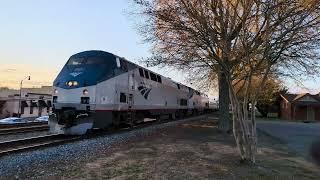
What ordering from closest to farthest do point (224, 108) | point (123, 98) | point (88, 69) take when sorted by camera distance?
point (88, 69)
point (123, 98)
point (224, 108)

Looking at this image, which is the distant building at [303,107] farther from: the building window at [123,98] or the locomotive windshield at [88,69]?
the locomotive windshield at [88,69]

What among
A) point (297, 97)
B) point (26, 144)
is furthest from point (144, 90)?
point (297, 97)

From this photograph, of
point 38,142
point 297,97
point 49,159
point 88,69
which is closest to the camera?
point 49,159

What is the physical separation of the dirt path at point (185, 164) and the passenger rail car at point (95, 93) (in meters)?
3.46

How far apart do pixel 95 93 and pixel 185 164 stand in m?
8.25

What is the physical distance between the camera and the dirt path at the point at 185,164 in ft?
35.4

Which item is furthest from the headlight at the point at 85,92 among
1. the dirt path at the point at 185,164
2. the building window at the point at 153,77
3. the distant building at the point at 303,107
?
the distant building at the point at 303,107

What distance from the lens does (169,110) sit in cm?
3525

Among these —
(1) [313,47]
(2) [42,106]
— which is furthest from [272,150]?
(2) [42,106]

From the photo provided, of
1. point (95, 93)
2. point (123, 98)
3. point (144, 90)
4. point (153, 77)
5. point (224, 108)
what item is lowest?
point (224, 108)

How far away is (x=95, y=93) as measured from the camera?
19.6 m

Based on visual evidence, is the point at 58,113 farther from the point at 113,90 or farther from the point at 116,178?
the point at 116,178

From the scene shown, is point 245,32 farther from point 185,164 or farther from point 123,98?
point 123,98

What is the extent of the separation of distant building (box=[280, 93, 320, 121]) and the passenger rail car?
174ft
